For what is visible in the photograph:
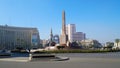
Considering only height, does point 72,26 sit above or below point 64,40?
above

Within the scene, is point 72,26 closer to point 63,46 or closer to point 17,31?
point 17,31

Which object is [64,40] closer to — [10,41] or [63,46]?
[63,46]

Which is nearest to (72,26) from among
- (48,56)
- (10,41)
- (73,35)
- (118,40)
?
(73,35)

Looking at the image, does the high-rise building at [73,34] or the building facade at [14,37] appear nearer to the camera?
the building facade at [14,37]

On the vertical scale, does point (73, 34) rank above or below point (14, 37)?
above

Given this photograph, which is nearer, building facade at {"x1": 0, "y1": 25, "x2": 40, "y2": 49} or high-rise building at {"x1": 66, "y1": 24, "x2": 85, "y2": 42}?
building facade at {"x1": 0, "y1": 25, "x2": 40, "y2": 49}

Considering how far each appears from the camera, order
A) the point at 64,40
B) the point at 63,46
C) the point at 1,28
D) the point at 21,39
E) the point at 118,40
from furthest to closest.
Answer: the point at 118,40, the point at 21,39, the point at 1,28, the point at 64,40, the point at 63,46

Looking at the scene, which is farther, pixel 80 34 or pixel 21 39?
pixel 80 34

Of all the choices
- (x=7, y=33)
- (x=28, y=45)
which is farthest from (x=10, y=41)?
(x=28, y=45)

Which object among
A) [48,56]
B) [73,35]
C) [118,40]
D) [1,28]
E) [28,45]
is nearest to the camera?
[48,56]

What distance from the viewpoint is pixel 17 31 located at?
394 feet

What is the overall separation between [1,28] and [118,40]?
74.6 m

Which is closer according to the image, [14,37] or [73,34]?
[14,37]

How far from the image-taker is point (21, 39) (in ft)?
386
